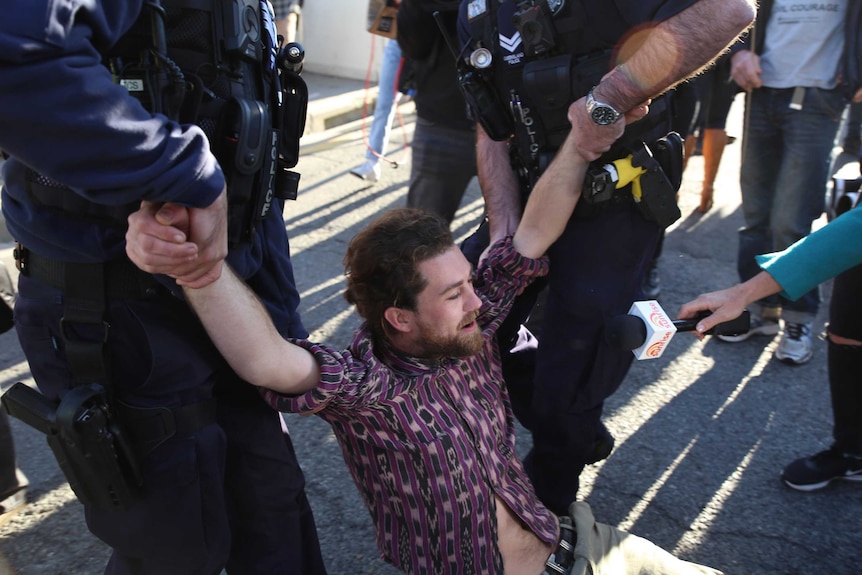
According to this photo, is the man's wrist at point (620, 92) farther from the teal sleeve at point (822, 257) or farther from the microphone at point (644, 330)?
the teal sleeve at point (822, 257)

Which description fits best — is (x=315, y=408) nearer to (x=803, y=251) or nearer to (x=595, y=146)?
(x=595, y=146)

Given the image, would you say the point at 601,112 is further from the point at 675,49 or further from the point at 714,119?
the point at 714,119

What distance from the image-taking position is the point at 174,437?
1491mm

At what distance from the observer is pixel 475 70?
208 cm

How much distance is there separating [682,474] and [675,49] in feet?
5.11

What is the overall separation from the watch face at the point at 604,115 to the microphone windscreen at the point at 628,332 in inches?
18.0

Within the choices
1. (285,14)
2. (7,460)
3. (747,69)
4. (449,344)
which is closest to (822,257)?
(449,344)

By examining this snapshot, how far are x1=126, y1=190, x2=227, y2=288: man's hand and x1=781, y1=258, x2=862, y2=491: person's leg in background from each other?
6.16ft

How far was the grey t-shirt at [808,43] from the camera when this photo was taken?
10.3ft

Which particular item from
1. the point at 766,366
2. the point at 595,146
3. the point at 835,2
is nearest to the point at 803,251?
the point at 595,146

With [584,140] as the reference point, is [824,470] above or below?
below

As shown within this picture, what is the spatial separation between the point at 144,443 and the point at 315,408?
13.1 inches

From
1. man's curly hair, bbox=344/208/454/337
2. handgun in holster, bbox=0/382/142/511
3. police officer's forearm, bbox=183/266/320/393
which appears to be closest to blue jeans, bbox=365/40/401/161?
man's curly hair, bbox=344/208/454/337

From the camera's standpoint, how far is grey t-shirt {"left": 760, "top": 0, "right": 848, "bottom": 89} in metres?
3.15
